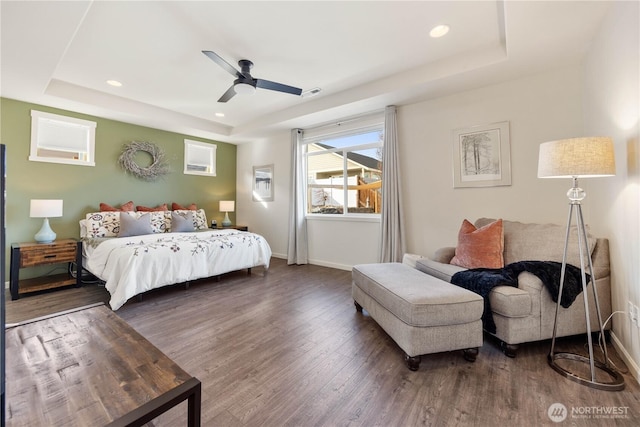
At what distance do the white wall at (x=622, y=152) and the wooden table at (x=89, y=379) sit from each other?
2.65 metres

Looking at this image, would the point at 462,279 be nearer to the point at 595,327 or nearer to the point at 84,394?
the point at 595,327

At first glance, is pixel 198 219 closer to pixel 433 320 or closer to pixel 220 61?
pixel 220 61

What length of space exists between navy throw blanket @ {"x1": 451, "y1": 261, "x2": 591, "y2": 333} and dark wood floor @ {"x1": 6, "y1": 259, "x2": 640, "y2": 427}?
1.34 feet

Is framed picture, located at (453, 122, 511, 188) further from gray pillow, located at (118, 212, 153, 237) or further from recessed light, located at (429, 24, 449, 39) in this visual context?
gray pillow, located at (118, 212, 153, 237)

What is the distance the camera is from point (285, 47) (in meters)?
2.78

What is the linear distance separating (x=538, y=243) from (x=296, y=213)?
→ 3.49 meters

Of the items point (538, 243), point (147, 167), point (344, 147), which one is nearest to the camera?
point (538, 243)

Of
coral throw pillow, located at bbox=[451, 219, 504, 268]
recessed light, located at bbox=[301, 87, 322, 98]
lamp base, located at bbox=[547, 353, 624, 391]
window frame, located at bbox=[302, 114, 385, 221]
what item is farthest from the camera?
window frame, located at bbox=[302, 114, 385, 221]

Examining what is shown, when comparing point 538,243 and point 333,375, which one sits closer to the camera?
point 333,375

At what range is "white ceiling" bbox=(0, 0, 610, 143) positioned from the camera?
7.18 ft

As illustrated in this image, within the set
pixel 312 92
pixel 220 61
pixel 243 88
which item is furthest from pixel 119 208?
pixel 312 92

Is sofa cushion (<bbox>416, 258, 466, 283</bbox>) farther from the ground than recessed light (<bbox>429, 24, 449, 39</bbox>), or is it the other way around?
recessed light (<bbox>429, 24, 449, 39</bbox>)

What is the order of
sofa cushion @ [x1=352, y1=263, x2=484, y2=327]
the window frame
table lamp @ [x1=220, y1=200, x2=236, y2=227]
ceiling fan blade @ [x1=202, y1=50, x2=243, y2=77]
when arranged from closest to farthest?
sofa cushion @ [x1=352, y1=263, x2=484, y2=327] → ceiling fan blade @ [x1=202, y1=50, x2=243, y2=77] → the window frame → table lamp @ [x1=220, y1=200, x2=236, y2=227]

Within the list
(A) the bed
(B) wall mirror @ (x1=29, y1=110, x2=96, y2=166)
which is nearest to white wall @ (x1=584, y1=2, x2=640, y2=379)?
(A) the bed
